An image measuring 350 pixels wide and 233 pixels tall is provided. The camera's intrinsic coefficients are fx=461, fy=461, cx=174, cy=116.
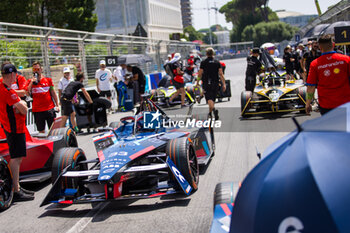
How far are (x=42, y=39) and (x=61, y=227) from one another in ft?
41.4

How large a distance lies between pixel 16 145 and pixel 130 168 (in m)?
1.91

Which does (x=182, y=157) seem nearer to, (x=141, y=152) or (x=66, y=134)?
(x=141, y=152)

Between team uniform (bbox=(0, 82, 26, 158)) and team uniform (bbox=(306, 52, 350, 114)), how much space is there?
4.27 metres

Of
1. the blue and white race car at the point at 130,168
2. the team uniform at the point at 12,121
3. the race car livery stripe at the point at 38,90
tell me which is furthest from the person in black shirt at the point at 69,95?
the team uniform at the point at 12,121

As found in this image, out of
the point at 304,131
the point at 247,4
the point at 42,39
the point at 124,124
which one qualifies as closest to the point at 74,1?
the point at 42,39

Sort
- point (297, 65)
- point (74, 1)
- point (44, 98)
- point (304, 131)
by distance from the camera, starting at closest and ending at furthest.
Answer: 1. point (304, 131)
2. point (44, 98)
3. point (297, 65)
4. point (74, 1)

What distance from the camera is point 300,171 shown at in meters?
1.78

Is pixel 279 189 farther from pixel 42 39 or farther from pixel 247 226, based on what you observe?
pixel 42 39

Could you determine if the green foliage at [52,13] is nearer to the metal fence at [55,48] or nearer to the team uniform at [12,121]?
the metal fence at [55,48]

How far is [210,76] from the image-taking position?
10844 mm

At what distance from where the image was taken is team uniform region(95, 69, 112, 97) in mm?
16594

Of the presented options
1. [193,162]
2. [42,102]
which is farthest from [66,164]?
[42,102]

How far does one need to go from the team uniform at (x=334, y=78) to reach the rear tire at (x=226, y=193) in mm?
3632

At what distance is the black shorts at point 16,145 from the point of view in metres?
6.44
